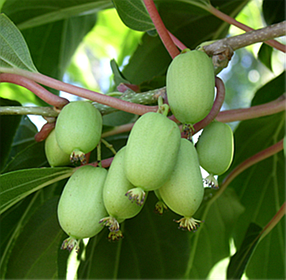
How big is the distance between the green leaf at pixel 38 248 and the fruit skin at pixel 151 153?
1.36ft

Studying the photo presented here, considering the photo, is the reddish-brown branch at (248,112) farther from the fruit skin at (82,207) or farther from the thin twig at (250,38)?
the fruit skin at (82,207)

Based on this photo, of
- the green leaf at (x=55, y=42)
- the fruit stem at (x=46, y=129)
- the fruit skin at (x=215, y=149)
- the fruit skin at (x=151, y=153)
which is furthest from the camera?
the green leaf at (x=55, y=42)

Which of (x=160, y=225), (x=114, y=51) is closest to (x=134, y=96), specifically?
(x=160, y=225)

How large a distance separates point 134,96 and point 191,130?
0.17m

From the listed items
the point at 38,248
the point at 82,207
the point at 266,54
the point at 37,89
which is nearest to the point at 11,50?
the point at 37,89

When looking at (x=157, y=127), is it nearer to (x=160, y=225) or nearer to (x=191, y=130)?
(x=191, y=130)

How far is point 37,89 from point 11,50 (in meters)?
0.09

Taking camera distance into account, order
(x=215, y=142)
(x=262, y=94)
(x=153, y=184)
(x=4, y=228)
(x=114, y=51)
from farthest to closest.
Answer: (x=114, y=51) → (x=262, y=94) → (x=4, y=228) → (x=215, y=142) → (x=153, y=184)

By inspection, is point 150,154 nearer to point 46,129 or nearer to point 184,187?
point 184,187

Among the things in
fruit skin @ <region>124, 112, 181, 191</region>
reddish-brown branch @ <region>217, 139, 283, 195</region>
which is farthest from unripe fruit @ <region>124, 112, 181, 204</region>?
reddish-brown branch @ <region>217, 139, 283, 195</region>

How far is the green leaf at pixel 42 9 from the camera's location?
0.94m

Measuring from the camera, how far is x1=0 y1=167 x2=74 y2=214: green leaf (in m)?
0.60

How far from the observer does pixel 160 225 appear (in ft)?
3.01

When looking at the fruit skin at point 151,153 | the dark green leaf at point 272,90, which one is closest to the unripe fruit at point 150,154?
the fruit skin at point 151,153
